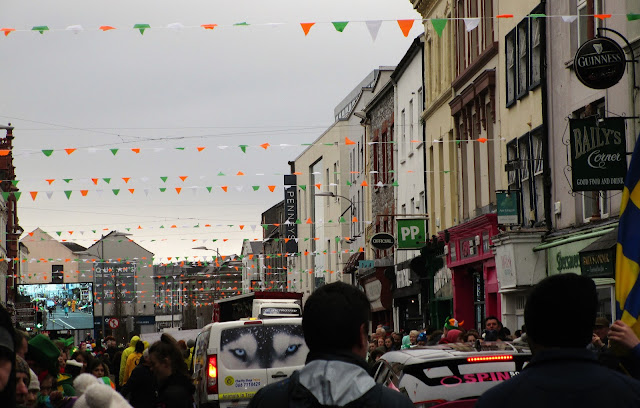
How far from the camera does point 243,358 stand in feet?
54.8

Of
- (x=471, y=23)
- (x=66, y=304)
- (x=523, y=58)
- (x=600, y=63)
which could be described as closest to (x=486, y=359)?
(x=600, y=63)

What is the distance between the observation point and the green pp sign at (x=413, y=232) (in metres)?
36.9

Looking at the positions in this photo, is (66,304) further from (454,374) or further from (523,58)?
(454,374)

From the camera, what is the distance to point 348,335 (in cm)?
421

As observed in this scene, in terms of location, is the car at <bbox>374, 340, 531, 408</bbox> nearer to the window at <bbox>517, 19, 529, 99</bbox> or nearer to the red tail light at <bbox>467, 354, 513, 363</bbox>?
the red tail light at <bbox>467, 354, 513, 363</bbox>

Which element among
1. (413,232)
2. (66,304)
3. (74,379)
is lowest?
(66,304)

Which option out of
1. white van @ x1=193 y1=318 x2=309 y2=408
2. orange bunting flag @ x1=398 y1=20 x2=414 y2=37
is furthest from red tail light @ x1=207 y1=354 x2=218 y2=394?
orange bunting flag @ x1=398 y1=20 x2=414 y2=37

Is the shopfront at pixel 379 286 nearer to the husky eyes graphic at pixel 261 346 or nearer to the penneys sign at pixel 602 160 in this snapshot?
the penneys sign at pixel 602 160

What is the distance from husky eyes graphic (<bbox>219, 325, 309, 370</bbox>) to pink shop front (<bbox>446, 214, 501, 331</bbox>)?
12.2 metres

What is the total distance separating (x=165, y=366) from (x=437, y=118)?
26926mm

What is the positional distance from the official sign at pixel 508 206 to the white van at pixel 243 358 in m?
10.3

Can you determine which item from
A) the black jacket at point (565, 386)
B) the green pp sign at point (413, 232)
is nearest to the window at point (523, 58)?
the green pp sign at point (413, 232)

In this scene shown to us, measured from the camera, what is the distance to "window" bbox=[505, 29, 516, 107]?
26.8 meters

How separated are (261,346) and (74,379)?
7250 mm
